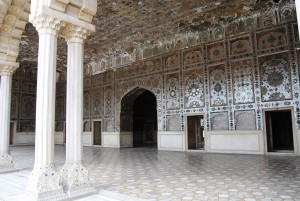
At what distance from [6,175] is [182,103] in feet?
23.8

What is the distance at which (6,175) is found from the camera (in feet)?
17.3

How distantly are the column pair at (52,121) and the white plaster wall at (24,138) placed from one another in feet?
47.5

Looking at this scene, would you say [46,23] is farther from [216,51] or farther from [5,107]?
[216,51]

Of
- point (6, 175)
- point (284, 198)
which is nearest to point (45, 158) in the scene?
point (6, 175)

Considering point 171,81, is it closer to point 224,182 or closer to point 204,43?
point 204,43

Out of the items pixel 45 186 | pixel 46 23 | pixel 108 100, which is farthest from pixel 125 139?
pixel 46 23

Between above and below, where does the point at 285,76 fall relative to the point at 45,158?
above

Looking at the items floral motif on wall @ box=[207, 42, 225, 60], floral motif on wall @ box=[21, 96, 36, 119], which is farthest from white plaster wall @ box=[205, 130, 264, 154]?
floral motif on wall @ box=[21, 96, 36, 119]

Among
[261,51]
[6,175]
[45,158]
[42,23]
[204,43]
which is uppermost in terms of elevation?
[204,43]

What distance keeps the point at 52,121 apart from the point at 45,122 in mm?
100

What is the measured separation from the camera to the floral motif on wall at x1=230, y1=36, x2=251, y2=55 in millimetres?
9461

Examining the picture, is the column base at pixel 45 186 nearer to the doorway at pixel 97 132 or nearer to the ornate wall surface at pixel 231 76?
the ornate wall surface at pixel 231 76

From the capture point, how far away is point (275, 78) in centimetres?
873

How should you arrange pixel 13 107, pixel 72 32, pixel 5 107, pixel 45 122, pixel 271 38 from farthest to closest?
pixel 13 107, pixel 271 38, pixel 5 107, pixel 72 32, pixel 45 122
